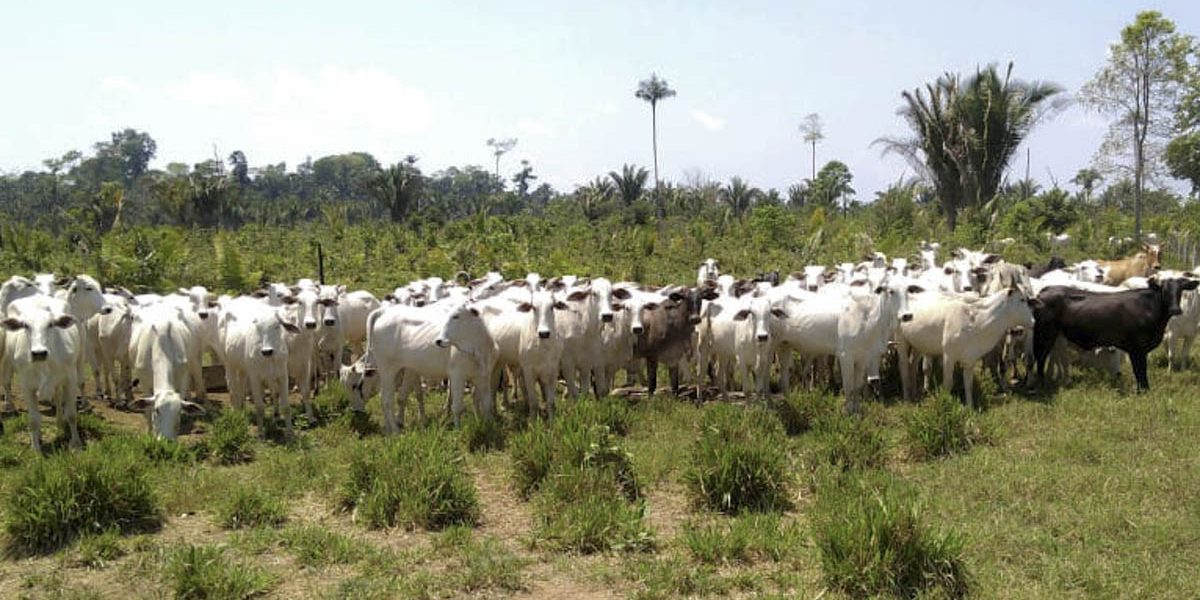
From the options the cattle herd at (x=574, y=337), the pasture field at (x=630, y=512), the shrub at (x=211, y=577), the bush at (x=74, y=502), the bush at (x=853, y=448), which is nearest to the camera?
the shrub at (x=211, y=577)

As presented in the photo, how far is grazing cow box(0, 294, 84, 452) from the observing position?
11188 millimetres

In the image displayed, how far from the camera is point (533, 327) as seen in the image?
12.8 meters

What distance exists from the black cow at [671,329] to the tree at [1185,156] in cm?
2917

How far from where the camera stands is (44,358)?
11023 mm

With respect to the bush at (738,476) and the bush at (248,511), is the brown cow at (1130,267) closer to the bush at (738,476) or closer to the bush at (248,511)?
the bush at (738,476)

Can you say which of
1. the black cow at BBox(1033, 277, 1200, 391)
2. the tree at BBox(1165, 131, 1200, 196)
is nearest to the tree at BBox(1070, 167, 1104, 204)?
the tree at BBox(1165, 131, 1200, 196)

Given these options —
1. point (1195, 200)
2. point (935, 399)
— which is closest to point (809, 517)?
point (935, 399)

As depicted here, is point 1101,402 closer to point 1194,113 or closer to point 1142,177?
point 1142,177

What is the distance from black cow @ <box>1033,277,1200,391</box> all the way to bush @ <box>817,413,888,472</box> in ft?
16.2

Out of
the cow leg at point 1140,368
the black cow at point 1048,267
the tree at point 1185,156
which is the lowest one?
the cow leg at point 1140,368

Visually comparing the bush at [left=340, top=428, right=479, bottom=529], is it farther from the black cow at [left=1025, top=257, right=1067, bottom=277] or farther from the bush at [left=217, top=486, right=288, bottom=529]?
the black cow at [left=1025, top=257, right=1067, bottom=277]

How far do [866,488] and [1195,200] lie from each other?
4032cm

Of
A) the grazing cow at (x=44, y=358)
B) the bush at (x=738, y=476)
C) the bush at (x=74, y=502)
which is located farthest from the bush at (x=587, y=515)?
the grazing cow at (x=44, y=358)

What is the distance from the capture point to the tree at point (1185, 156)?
36.5 metres
